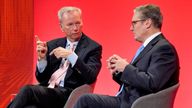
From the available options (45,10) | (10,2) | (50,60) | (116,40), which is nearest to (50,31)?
(45,10)

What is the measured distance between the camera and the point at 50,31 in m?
4.57

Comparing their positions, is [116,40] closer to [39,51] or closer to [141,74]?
[39,51]

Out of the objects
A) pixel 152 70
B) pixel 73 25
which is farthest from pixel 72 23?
pixel 152 70

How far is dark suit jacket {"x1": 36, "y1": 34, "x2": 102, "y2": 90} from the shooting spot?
→ 2895 millimetres

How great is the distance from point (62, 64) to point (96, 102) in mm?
688

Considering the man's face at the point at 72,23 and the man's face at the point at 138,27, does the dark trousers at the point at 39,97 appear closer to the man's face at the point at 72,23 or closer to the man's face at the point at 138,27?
the man's face at the point at 72,23

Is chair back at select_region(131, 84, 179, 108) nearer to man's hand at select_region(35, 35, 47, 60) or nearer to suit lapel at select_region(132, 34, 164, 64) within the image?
suit lapel at select_region(132, 34, 164, 64)

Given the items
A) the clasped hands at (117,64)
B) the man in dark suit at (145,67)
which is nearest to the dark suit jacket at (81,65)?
the man in dark suit at (145,67)

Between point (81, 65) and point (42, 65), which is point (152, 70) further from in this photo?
point (42, 65)

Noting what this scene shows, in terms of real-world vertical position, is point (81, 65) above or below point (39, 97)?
above

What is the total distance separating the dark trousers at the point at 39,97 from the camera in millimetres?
2793

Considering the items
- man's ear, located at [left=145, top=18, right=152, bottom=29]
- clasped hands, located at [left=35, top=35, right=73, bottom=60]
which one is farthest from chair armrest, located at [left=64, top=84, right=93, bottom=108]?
man's ear, located at [left=145, top=18, right=152, bottom=29]

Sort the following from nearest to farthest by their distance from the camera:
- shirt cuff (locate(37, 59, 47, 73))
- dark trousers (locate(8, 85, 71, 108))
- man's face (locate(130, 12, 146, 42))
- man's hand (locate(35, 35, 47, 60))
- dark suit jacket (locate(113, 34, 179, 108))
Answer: dark suit jacket (locate(113, 34, 179, 108)), man's face (locate(130, 12, 146, 42)), dark trousers (locate(8, 85, 71, 108)), man's hand (locate(35, 35, 47, 60)), shirt cuff (locate(37, 59, 47, 73))

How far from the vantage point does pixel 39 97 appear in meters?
2.88
